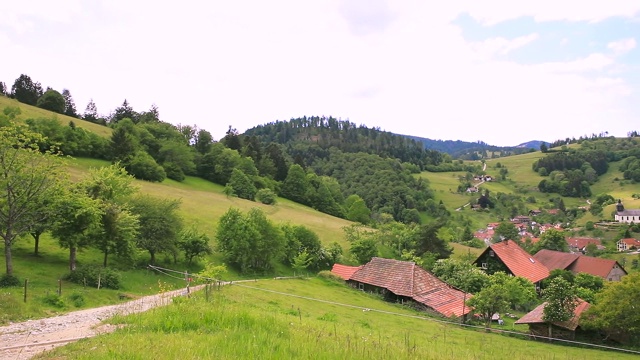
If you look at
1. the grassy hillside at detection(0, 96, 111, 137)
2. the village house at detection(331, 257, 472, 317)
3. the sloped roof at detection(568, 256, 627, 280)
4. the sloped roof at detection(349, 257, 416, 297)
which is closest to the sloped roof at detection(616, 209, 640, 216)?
the sloped roof at detection(568, 256, 627, 280)

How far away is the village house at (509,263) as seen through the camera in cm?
4734

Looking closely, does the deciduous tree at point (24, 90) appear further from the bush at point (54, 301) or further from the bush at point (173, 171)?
the bush at point (54, 301)

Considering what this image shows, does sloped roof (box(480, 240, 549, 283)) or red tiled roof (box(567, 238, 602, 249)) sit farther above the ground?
sloped roof (box(480, 240, 549, 283))

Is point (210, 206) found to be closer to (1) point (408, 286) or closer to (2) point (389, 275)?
(2) point (389, 275)

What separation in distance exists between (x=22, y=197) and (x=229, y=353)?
21.7 meters

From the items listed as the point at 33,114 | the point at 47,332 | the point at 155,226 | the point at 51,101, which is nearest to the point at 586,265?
the point at 155,226

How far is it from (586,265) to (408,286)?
32964 millimetres

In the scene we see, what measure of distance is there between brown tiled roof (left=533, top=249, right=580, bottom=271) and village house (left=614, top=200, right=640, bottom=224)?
69830 mm

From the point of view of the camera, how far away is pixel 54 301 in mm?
18781

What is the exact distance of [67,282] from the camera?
23.9 m

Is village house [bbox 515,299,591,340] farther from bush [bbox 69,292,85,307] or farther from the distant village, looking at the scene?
bush [bbox 69,292,85,307]

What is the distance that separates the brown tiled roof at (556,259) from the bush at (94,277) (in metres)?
52.1

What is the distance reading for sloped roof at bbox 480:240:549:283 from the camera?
155 ft

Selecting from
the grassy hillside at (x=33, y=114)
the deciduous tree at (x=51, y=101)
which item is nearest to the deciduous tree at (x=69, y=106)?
the deciduous tree at (x=51, y=101)
